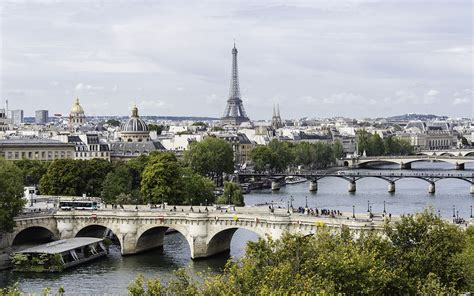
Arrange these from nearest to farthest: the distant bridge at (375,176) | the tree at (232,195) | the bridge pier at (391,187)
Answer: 1. the tree at (232,195)
2. the bridge pier at (391,187)
3. the distant bridge at (375,176)

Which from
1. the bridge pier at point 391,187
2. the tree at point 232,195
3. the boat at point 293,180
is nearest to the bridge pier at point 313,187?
the bridge pier at point 391,187

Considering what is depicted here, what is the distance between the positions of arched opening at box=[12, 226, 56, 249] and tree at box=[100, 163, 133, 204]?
27.8 ft

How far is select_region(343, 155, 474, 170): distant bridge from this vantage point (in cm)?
14012

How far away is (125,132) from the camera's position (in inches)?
5138

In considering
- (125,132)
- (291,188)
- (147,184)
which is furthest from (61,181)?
(125,132)

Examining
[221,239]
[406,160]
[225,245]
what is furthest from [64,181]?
[406,160]

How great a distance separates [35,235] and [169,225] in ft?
32.4

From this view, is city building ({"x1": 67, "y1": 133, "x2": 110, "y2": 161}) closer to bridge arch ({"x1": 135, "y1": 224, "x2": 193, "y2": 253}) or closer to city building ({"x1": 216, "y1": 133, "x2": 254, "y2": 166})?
city building ({"x1": 216, "y1": 133, "x2": 254, "y2": 166})

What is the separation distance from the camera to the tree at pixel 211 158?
343 ft

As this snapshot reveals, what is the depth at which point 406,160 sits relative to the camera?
14650 centimetres

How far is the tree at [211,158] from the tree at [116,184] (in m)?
25.6

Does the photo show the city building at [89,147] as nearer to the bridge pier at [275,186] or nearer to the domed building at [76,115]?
the bridge pier at [275,186]

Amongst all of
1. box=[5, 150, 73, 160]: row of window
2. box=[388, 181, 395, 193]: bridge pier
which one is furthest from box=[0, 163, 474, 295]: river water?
box=[5, 150, 73, 160]: row of window

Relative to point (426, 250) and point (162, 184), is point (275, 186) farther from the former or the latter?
point (426, 250)
